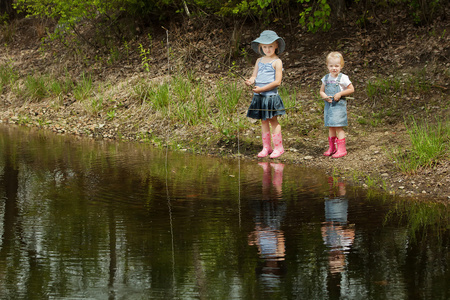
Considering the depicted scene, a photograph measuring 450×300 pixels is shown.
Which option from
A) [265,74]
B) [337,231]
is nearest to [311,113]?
[265,74]

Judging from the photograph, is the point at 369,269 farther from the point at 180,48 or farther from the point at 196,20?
the point at 196,20

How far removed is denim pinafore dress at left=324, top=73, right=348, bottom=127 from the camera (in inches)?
299

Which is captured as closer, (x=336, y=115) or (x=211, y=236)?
(x=211, y=236)

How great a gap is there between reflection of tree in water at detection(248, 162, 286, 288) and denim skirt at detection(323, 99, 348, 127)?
101 cm

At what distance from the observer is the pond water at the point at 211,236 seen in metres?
3.90

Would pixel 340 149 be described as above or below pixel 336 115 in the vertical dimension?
below

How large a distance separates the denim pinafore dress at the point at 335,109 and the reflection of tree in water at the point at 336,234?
1326mm

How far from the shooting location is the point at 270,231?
507 centimetres

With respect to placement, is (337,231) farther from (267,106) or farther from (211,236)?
(267,106)

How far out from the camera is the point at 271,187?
6668 mm

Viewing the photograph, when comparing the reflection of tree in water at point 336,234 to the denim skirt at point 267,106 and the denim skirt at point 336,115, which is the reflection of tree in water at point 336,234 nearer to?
the denim skirt at point 336,115

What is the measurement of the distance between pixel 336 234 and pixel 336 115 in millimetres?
2922

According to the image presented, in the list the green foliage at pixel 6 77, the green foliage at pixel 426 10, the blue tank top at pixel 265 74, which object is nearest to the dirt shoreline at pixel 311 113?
the green foliage at pixel 426 10

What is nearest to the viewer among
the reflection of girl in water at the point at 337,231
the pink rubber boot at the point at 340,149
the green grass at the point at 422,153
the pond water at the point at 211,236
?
the pond water at the point at 211,236
